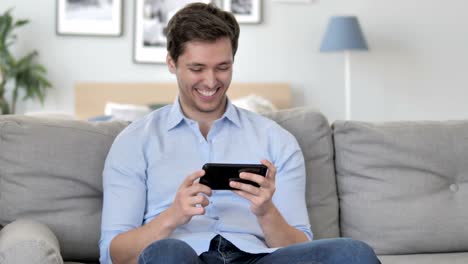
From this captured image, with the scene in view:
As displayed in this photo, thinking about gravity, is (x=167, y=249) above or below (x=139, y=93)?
below

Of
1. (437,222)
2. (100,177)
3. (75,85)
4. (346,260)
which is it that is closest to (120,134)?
(100,177)

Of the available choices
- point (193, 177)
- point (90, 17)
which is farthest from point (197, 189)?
point (90, 17)

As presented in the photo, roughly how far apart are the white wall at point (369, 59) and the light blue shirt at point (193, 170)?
3842 millimetres

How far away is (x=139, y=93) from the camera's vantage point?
6.02 metres

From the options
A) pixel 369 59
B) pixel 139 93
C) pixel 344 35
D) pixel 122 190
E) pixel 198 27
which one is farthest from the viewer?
pixel 369 59

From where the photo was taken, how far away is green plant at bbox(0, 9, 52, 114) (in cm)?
577

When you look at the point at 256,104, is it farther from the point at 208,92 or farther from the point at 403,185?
the point at 208,92

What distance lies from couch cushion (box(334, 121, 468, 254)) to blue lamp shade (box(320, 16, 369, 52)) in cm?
318

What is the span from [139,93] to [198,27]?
379 centimetres

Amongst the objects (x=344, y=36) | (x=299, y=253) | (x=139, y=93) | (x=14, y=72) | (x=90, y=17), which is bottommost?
(x=299, y=253)

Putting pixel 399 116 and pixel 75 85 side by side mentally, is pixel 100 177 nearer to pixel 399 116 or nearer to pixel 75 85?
pixel 75 85

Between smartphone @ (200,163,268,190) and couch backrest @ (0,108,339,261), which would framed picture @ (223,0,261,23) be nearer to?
couch backrest @ (0,108,339,261)

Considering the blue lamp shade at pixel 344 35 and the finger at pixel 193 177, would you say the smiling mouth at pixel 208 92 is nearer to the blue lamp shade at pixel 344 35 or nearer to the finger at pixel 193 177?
the finger at pixel 193 177

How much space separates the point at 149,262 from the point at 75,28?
4477 mm
